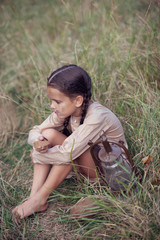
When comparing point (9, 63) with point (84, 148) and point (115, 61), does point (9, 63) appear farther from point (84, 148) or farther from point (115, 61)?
point (84, 148)

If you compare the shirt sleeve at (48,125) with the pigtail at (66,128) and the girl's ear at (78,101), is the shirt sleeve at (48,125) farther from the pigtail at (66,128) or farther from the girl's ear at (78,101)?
the girl's ear at (78,101)

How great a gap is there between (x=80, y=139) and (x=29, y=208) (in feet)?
2.00

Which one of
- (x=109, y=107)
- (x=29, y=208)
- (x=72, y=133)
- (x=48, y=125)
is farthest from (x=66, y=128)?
(x=29, y=208)

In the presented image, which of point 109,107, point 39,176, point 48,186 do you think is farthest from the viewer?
point 109,107

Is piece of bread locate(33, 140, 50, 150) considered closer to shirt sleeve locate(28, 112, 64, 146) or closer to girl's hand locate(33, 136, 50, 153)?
girl's hand locate(33, 136, 50, 153)

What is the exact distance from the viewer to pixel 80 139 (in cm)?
172

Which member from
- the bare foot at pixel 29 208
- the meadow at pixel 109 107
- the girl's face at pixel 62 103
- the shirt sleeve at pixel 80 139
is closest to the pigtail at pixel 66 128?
the girl's face at pixel 62 103

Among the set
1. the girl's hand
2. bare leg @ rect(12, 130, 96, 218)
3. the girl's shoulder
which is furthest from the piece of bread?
the girl's shoulder

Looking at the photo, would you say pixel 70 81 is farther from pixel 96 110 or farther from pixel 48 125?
pixel 48 125

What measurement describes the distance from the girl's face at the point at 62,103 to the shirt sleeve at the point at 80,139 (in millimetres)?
132

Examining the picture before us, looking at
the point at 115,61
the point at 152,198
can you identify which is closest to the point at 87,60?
the point at 115,61

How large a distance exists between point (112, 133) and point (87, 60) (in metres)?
1.02

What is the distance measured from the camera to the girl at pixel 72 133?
1729mm

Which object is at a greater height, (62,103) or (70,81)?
(70,81)
